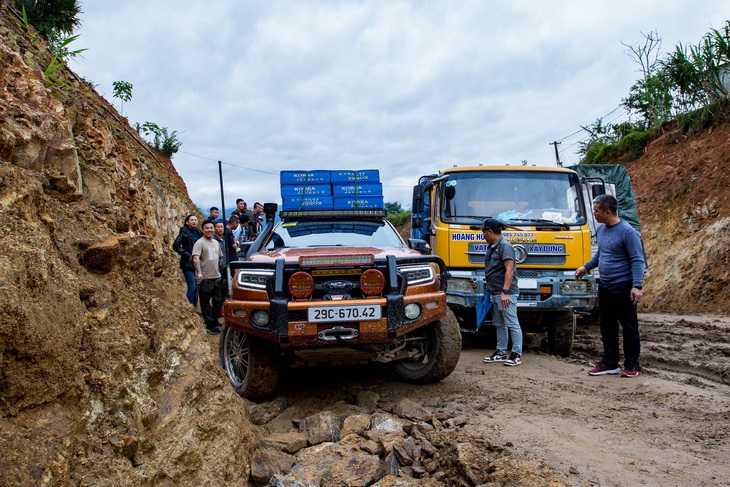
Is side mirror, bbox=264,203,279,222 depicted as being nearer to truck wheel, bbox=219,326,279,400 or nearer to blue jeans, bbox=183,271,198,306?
blue jeans, bbox=183,271,198,306

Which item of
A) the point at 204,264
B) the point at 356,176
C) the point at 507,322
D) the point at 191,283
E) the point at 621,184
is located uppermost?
the point at 356,176

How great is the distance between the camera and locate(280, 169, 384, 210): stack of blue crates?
28.7 feet

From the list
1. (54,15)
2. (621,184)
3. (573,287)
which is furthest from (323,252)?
(54,15)

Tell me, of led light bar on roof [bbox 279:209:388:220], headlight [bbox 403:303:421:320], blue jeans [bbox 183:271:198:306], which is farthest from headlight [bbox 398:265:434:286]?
blue jeans [bbox 183:271:198:306]

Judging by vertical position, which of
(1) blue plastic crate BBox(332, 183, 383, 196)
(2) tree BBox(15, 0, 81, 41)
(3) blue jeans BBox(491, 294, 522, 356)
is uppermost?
(2) tree BBox(15, 0, 81, 41)

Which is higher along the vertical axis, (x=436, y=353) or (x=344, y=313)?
(x=344, y=313)

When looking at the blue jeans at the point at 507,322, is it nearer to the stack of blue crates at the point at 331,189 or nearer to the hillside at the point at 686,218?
the stack of blue crates at the point at 331,189

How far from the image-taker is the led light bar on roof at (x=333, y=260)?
433cm

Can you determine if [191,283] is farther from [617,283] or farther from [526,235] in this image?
[617,283]

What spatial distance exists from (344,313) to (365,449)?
1.04 m

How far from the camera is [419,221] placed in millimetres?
8453

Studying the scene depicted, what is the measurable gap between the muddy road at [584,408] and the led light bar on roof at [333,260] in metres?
1.22

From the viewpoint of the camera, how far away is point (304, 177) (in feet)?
29.0

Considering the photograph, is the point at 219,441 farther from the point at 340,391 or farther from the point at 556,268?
the point at 556,268
